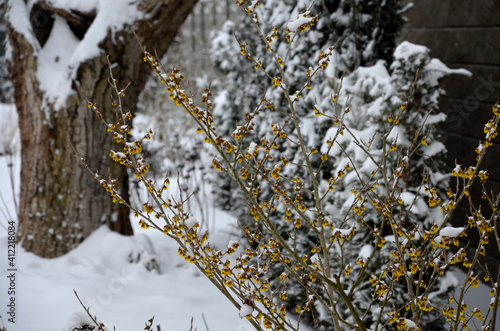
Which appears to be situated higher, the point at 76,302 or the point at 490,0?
the point at 490,0

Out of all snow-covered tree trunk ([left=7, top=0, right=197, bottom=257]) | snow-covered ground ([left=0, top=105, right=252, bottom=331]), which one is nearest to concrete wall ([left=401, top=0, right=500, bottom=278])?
snow-covered tree trunk ([left=7, top=0, right=197, bottom=257])

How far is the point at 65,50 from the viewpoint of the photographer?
3100 millimetres

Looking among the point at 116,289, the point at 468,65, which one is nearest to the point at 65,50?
the point at 116,289

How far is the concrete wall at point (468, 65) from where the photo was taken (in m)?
3.23

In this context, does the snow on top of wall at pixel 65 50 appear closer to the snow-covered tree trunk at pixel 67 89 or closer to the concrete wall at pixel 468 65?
the snow-covered tree trunk at pixel 67 89

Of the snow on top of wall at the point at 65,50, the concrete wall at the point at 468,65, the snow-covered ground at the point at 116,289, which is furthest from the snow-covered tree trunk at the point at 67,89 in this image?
the concrete wall at the point at 468,65

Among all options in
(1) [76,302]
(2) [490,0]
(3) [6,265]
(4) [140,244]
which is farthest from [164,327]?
(2) [490,0]

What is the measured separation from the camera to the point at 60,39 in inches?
123

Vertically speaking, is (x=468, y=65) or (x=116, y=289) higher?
(x=468, y=65)

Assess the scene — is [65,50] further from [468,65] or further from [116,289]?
[468,65]

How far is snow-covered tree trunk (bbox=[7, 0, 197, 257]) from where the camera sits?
9.80ft

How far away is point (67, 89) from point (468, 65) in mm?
3215

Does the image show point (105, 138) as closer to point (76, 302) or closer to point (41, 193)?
point (41, 193)

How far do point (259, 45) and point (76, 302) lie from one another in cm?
270
